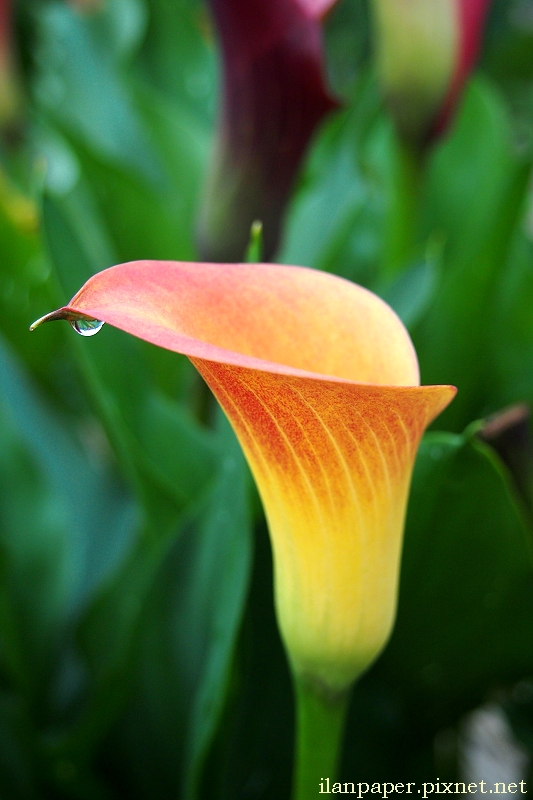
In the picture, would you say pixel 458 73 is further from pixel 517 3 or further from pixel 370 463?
pixel 517 3

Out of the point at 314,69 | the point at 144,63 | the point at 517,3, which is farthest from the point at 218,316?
the point at 517,3

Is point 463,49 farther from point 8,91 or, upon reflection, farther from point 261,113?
point 8,91

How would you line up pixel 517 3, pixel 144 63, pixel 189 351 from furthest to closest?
pixel 517 3, pixel 144 63, pixel 189 351

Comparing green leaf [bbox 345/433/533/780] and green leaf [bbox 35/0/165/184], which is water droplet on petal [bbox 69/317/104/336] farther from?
green leaf [bbox 35/0/165/184]

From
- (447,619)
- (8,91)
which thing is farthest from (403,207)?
(8,91)

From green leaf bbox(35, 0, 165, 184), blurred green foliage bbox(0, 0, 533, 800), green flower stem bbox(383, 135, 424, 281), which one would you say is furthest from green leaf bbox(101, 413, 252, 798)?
green leaf bbox(35, 0, 165, 184)

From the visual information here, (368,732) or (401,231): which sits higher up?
(401,231)
